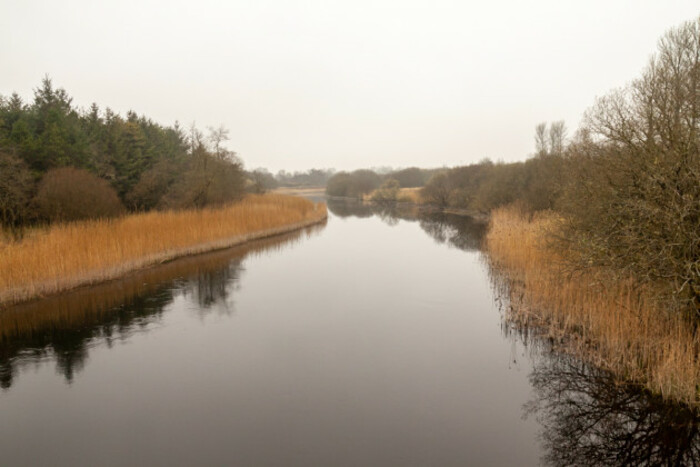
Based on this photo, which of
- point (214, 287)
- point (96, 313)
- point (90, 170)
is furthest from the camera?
point (90, 170)

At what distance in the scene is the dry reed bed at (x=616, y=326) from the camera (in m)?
4.97

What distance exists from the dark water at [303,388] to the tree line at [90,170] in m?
6.25

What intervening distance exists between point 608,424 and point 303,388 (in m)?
4.03

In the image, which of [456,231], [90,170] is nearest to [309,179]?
[456,231]

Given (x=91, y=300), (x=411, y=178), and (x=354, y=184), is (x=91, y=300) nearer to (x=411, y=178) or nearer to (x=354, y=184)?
(x=354, y=184)

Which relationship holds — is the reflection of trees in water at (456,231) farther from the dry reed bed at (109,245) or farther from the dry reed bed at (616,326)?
the dry reed bed at (109,245)

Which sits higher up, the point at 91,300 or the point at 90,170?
the point at 90,170

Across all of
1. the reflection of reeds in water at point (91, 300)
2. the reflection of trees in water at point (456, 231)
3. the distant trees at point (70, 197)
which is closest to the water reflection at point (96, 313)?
the reflection of reeds in water at point (91, 300)

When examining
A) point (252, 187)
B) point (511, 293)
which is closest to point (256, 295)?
point (511, 293)

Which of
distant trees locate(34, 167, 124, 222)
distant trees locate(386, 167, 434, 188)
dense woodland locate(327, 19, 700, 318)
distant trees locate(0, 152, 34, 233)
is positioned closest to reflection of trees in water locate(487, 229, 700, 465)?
dense woodland locate(327, 19, 700, 318)

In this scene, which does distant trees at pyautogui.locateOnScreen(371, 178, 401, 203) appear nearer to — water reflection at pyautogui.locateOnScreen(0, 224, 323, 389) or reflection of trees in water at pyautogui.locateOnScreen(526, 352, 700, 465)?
water reflection at pyautogui.locateOnScreen(0, 224, 323, 389)

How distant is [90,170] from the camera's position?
1881cm

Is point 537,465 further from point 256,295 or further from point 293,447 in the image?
point 256,295

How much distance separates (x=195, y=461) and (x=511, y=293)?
7963mm
